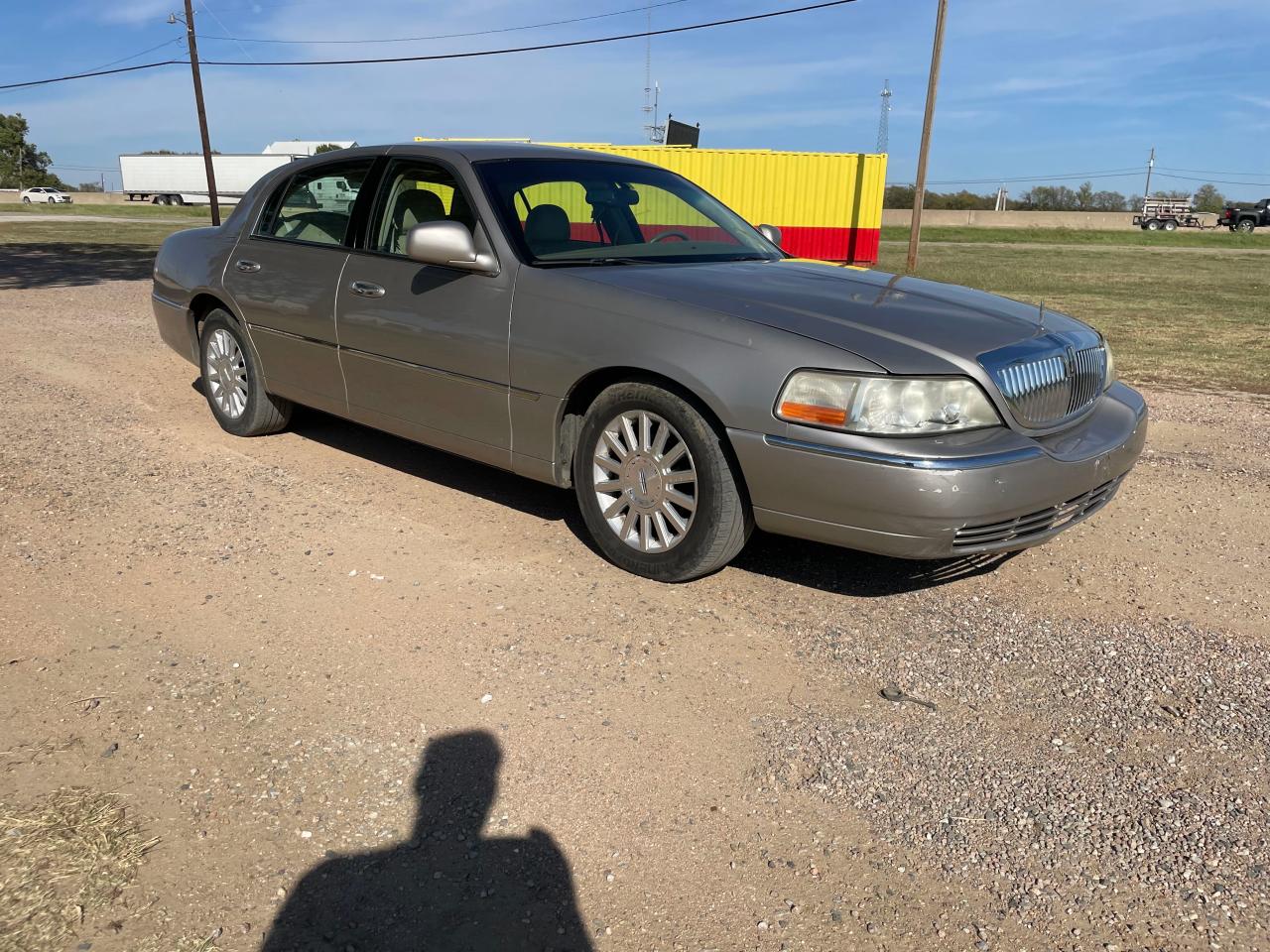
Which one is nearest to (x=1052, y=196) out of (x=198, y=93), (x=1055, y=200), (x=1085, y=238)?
(x=1055, y=200)

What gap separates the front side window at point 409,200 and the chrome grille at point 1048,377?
7.99 ft

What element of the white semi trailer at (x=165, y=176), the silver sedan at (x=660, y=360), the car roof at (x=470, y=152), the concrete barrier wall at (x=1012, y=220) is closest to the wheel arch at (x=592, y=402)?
the silver sedan at (x=660, y=360)

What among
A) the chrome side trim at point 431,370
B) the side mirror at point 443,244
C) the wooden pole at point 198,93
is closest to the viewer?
Result: the side mirror at point 443,244

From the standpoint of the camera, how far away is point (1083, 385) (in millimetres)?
3820

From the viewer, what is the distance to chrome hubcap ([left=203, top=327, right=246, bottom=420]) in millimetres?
5738

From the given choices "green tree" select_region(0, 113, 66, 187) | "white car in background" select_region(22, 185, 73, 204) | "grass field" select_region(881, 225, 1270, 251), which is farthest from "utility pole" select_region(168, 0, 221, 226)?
"green tree" select_region(0, 113, 66, 187)

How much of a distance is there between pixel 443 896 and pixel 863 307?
2.44 metres

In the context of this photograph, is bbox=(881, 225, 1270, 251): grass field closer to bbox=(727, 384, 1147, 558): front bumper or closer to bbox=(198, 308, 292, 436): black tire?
bbox=(198, 308, 292, 436): black tire

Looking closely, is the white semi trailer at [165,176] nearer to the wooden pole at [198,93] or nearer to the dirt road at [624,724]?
the wooden pole at [198,93]

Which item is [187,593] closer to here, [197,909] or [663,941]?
[197,909]

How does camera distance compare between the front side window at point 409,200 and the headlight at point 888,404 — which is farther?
the front side window at point 409,200

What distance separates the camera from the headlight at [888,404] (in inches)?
127

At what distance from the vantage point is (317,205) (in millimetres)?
5145

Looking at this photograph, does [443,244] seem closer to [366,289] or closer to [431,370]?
[431,370]
